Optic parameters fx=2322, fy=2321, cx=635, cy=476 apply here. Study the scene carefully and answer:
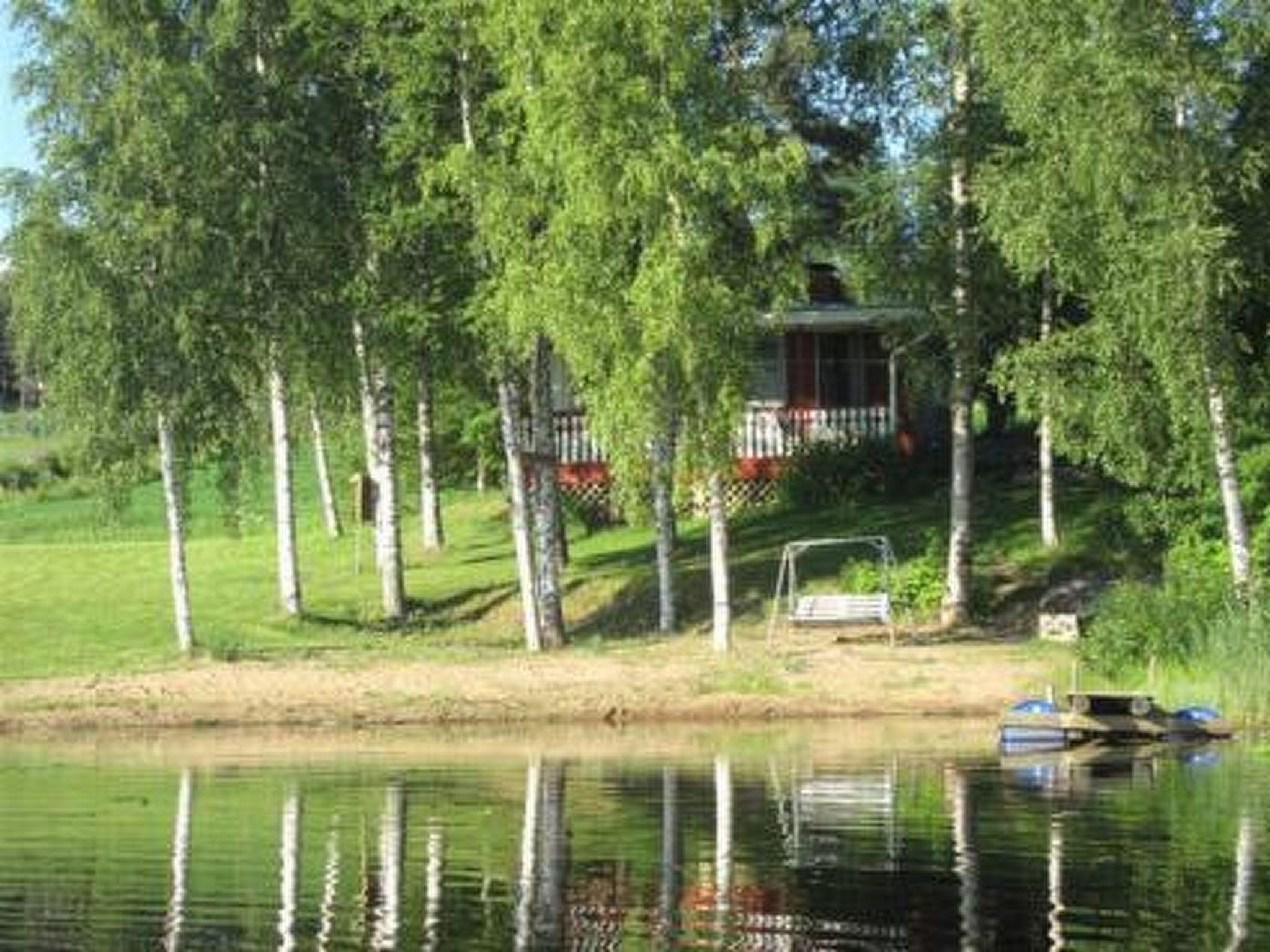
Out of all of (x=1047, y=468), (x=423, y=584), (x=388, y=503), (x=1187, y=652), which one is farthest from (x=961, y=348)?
(x=423, y=584)

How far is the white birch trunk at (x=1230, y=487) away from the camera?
112ft

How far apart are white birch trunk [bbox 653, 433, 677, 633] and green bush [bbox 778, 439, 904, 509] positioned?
8.66 m

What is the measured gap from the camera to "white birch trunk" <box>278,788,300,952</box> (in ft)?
55.9

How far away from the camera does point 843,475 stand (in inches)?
1940

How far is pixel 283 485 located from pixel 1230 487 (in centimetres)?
1677

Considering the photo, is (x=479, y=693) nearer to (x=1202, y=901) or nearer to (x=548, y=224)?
(x=548, y=224)

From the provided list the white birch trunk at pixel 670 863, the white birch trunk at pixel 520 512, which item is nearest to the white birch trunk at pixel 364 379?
the white birch trunk at pixel 520 512

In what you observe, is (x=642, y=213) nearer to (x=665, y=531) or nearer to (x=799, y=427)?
(x=665, y=531)

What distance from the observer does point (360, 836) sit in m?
22.5

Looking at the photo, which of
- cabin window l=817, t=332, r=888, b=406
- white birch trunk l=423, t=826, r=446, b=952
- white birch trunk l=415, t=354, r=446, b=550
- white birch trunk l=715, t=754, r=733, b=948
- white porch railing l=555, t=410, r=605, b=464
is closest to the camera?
white birch trunk l=423, t=826, r=446, b=952

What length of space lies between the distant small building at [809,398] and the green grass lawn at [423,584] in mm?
1797

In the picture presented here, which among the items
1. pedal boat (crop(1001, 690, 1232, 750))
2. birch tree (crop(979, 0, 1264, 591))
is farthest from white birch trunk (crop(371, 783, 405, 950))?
birch tree (crop(979, 0, 1264, 591))

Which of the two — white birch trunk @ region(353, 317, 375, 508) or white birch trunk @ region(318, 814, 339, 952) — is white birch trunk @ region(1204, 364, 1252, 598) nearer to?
white birch trunk @ region(353, 317, 375, 508)

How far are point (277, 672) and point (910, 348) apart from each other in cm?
1235
